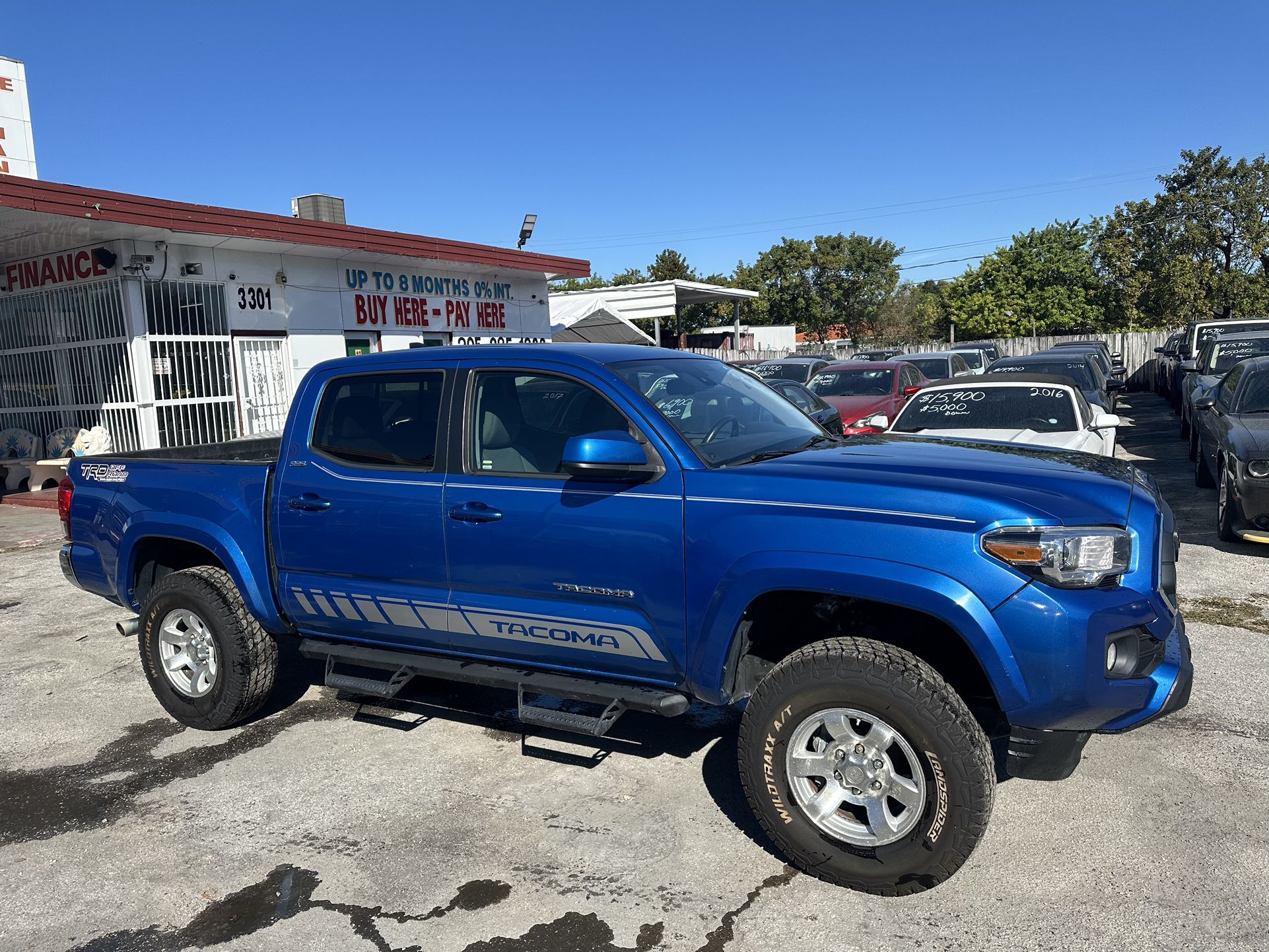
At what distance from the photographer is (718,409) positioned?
4301 mm

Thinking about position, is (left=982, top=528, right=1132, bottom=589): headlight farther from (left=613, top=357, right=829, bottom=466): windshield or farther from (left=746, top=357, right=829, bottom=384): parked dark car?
(left=746, top=357, right=829, bottom=384): parked dark car

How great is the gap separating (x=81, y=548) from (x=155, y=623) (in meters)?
0.83

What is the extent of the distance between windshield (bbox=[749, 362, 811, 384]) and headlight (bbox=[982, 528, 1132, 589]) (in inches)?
656

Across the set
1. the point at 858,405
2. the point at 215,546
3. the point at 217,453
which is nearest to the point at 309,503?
the point at 215,546

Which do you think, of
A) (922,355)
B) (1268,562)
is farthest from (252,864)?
(922,355)

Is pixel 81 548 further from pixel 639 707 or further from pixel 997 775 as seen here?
pixel 997 775

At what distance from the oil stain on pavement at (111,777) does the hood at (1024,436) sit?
5.61m

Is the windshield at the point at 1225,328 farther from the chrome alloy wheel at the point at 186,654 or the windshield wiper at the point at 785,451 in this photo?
the chrome alloy wheel at the point at 186,654

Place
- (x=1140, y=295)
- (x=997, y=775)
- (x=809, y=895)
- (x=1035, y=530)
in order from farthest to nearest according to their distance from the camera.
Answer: (x=1140, y=295) < (x=997, y=775) < (x=809, y=895) < (x=1035, y=530)

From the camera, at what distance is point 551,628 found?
13.0ft

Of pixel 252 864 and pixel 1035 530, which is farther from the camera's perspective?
pixel 252 864

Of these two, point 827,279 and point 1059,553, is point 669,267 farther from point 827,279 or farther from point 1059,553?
point 1059,553

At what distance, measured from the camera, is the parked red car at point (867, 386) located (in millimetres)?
14805

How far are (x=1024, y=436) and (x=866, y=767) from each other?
567 cm
